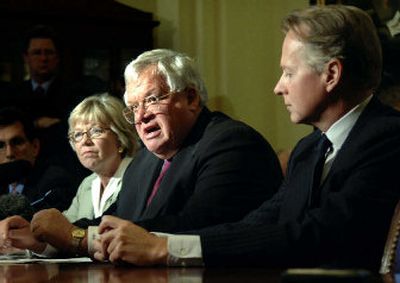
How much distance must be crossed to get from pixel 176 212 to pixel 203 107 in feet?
1.62

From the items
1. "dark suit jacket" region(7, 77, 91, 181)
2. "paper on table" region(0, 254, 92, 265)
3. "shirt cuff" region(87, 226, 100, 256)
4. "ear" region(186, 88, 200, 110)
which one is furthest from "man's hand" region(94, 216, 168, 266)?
"dark suit jacket" region(7, 77, 91, 181)

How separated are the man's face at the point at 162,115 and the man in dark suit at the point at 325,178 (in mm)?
899

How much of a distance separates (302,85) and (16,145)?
11.3 feet

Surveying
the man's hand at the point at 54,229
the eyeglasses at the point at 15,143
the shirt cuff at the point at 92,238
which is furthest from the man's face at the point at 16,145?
the shirt cuff at the point at 92,238

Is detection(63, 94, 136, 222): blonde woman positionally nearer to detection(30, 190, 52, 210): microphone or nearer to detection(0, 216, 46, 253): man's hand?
detection(30, 190, 52, 210): microphone

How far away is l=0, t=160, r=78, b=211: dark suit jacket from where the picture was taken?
5488 mm

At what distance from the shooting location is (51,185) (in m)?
5.63

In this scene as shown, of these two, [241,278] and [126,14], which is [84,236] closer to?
[241,278]

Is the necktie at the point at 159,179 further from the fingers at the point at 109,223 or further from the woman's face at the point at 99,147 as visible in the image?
the woman's face at the point at 99,147

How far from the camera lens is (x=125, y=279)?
236 centimetres

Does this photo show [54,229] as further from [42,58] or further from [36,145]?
[42,58]

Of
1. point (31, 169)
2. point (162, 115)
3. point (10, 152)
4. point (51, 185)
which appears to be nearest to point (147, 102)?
point (162, 115)

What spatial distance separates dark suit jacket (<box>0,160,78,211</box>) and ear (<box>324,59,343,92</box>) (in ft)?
9.50

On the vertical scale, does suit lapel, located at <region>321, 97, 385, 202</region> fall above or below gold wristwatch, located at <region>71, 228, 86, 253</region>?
above
